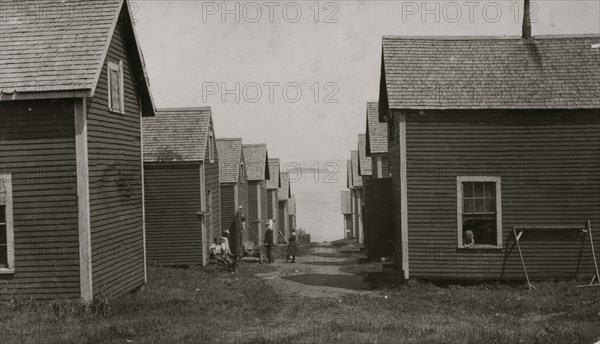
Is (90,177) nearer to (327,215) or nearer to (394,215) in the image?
(394,215)

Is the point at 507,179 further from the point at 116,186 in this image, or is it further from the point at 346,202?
the point at 346,202

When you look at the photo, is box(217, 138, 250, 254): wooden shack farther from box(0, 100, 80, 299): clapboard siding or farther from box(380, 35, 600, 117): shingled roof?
box(0, 100, 80, 299): clapboard siding

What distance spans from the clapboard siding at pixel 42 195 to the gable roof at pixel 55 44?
425 mm

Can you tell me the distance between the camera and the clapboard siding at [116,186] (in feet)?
43.1

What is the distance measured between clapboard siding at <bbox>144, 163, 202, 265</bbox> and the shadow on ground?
209 inches

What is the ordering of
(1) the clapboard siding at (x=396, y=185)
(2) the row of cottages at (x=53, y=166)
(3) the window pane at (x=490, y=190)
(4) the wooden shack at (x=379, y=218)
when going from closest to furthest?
(2) the row of cottages at (x=53, y=166), (3) the window pane at (x=490, y=190), (1) the clapboard siding at (x=396, y=185), (4) the wooden shack at (x=379, y=218)

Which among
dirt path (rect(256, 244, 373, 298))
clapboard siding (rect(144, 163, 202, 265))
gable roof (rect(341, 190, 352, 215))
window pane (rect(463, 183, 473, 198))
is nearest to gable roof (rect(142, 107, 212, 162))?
clapboard siding (rect(144, 163, 202, 265))

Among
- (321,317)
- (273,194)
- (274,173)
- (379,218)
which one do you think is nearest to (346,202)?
(274,173)

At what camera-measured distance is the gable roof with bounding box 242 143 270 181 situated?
38562mm

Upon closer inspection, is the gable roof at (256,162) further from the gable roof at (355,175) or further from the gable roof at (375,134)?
the gable roof at (375,134)

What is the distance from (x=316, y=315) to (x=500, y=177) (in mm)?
6836

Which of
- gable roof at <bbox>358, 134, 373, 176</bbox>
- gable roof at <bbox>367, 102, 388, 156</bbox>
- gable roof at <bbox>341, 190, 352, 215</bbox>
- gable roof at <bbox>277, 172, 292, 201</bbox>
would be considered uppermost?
gable roof at <bbox>367, 102, 388, 156</bbox>

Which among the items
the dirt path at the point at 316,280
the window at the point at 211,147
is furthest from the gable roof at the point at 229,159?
the dirt path at the point at 316,280

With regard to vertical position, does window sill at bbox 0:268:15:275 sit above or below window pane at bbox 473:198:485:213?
below
